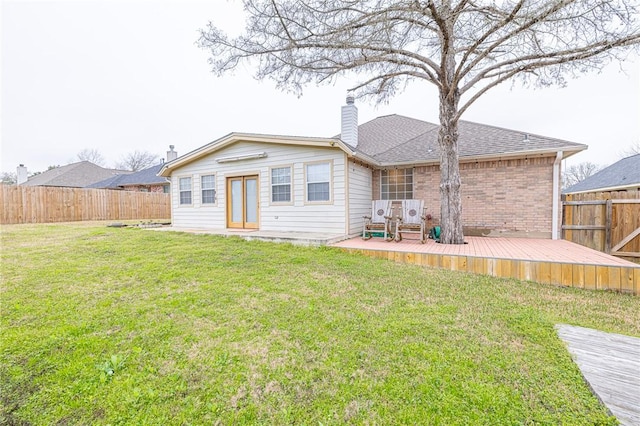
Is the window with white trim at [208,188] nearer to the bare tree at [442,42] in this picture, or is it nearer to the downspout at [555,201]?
the bare tree at [442,42]

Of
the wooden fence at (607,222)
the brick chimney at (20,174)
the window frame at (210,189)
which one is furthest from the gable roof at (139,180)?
the wooden fence at (607,222)

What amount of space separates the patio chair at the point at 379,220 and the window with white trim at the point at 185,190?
6921mm

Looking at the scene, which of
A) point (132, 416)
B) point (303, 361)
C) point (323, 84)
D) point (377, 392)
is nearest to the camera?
point (132, 416)

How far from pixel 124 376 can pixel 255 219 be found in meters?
7.22

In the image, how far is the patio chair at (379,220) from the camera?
7.42 meters

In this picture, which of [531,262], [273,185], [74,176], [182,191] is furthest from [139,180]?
[531,262]

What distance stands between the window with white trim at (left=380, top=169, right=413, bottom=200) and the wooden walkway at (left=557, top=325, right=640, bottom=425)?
647 cm

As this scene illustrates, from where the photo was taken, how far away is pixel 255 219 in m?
9.12

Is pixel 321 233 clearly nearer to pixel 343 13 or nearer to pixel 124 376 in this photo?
pixel 343 13

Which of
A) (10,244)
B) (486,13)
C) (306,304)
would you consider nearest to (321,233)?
(306,304)

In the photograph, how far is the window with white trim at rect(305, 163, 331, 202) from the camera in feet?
25.4

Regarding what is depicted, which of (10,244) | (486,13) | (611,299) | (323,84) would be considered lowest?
(611,299)

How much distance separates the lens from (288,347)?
2391 mm

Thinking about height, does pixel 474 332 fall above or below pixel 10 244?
below
